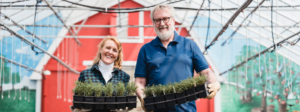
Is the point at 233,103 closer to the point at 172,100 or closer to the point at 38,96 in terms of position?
the point at 38,96

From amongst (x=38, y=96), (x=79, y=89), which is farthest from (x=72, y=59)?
(x=79, y=89)

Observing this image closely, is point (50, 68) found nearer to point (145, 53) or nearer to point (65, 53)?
point (65, 53)

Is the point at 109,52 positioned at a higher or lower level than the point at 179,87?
higher

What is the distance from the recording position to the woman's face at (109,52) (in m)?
1.99

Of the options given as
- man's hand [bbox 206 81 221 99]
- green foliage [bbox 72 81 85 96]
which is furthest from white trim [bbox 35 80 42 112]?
man's hand [bbox 206 81 221 99]

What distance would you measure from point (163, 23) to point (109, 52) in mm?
535

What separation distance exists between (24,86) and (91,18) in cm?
324

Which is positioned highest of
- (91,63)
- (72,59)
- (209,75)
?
(72,59)

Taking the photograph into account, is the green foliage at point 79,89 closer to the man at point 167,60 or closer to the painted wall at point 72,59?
the man at point 167,60

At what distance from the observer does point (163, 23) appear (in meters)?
1.70

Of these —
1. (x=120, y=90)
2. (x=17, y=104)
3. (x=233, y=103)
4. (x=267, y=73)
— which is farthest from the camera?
(x=233, y=103)

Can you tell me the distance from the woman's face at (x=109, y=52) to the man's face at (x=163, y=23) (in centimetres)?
45

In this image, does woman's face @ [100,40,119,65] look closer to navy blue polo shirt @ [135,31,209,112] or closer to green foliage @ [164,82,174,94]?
navy blue polo shirt @ [135,31,209,112]

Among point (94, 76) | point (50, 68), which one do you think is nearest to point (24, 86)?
point (50, 68)
